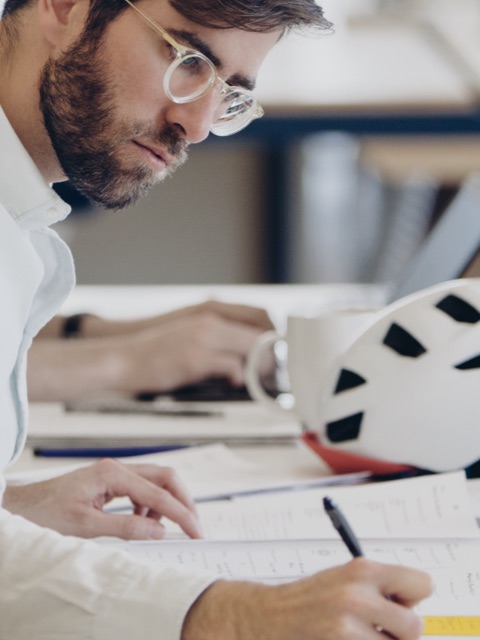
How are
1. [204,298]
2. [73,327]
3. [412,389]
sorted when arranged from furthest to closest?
[204,298] < [73,327] < [412,389]

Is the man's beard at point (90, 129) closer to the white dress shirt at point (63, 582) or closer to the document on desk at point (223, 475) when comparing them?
the white dress shirt at point (63, 582)

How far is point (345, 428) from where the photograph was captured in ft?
3.86

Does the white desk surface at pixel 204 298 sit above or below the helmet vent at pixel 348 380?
below

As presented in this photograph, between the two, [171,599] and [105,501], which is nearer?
[171,599]

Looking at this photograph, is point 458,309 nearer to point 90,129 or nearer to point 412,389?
point 412,389

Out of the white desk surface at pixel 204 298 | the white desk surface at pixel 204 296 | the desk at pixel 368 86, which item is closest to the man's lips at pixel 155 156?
the white desk surface at pixel 204 296

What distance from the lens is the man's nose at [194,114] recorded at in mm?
952

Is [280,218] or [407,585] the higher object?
[407,585]

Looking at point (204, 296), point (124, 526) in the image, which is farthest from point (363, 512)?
point (204, 296)

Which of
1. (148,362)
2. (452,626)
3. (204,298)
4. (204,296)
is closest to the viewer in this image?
(452,626)

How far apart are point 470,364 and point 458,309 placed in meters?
0.06

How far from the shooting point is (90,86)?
0.96 meters

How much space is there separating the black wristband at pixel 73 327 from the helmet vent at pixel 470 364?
111cm

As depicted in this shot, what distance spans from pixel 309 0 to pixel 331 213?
5174mm
